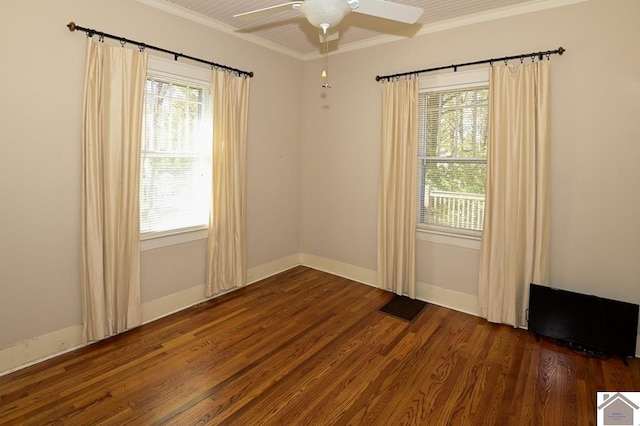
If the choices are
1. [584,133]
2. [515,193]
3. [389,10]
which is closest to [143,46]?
[389,10]

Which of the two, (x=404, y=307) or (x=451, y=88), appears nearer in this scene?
(x=451, y=88)

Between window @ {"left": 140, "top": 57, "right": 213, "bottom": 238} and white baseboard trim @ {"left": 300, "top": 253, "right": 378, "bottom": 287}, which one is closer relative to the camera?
window @ {"left": 140, "top": 57, "right": 213, "bottom": 238}

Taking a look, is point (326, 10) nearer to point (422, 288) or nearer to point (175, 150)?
point (175, 150)

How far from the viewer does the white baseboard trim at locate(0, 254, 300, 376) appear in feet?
8.12

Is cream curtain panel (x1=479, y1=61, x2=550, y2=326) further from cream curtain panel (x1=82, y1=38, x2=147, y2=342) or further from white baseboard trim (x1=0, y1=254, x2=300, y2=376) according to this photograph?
cream curtain panel (x1=82, y1=38, x2=147, y2=342)

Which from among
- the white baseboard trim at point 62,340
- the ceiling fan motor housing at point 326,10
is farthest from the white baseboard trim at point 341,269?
the ceiling fan motor housing at point 326,10

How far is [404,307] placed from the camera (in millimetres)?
3670

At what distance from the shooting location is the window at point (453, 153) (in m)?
3.46

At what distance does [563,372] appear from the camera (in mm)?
2543

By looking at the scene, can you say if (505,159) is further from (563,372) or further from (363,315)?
(363,315)

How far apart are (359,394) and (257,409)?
2.19ft

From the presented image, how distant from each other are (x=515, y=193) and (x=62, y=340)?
402 cm

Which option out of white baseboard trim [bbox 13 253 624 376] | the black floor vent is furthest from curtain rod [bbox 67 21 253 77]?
the black floor vent

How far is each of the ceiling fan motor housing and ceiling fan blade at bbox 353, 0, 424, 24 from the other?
9cm
